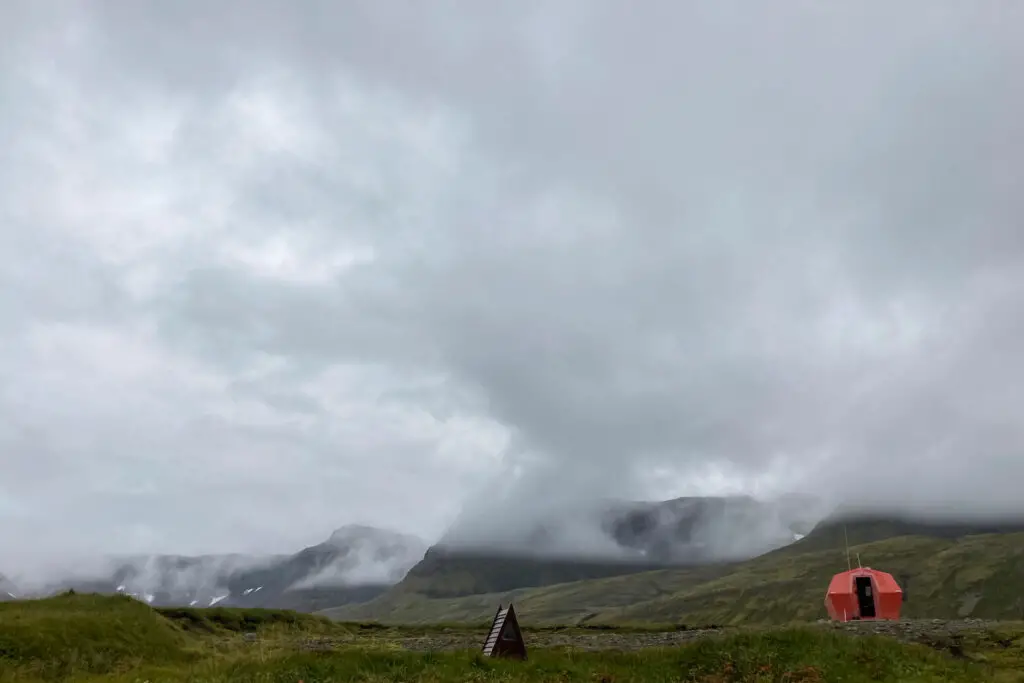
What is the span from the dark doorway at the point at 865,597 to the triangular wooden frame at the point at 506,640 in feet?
180

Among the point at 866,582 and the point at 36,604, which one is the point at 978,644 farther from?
the point at 36,604

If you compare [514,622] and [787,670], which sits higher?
[514,622]

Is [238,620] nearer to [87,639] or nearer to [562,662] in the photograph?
[87,639]

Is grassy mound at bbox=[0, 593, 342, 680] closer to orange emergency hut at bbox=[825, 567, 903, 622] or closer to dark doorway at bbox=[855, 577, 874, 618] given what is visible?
orange emergency hut at bbox=[825, 567, 903, 622]

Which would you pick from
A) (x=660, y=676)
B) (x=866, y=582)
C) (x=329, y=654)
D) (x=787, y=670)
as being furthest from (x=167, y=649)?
(x=866, y=582)

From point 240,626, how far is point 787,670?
50.3 m

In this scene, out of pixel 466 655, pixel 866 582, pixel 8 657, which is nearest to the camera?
pixel 466 655

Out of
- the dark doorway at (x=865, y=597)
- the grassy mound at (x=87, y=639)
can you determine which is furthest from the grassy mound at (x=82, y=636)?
A: the dark doorway at (x=865, y=597)

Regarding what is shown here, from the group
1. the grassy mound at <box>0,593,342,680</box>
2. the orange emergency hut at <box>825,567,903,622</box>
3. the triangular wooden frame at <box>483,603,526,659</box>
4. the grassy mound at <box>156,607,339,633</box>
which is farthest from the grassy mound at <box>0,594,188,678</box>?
the orange emergency hut at <box>825,567,903,622</box>

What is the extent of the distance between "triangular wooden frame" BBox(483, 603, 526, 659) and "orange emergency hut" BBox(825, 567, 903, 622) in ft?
172

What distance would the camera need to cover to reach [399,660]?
92.4 ft

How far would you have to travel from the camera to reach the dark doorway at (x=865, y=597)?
71938 mm

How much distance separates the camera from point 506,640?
29719 millimetres

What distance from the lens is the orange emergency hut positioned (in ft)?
233
